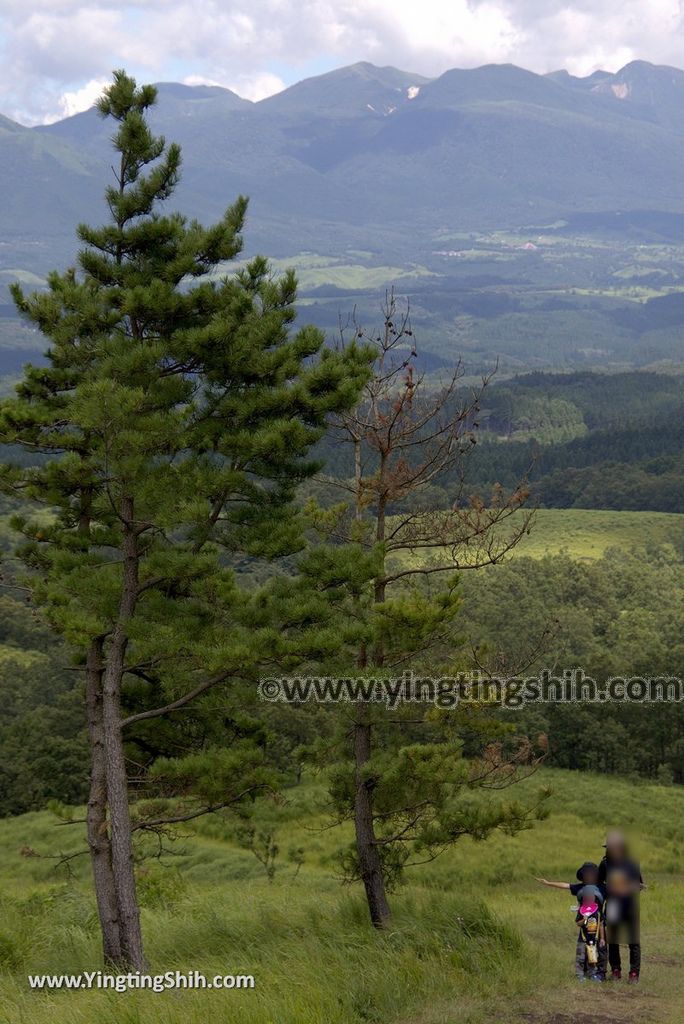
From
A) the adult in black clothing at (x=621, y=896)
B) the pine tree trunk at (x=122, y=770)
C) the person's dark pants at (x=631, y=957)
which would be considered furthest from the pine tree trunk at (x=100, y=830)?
the adult in black clothing at (x=621, y=896)

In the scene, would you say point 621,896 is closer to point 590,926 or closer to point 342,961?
point 590,926

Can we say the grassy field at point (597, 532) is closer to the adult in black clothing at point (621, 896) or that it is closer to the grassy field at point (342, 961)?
the grassy field at point (342, 961)

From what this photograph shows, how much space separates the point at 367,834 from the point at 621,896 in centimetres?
477

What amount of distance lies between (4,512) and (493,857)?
405 feet

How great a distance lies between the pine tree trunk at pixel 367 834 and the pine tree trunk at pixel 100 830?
3.53m

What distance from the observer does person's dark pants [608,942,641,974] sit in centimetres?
1114

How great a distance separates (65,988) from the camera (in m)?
12.2

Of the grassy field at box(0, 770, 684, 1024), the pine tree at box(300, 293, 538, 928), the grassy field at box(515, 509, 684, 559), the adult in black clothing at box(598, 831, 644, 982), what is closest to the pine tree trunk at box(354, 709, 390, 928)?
the pine tree at box(300, 293, 538, 928)

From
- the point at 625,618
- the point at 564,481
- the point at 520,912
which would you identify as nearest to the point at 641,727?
the point at 625,618

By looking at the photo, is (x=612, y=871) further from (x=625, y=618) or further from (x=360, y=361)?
(x=625, y=618)

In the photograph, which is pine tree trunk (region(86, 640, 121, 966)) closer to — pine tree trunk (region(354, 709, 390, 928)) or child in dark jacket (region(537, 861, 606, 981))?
pine tree trunk (region(354, 709, 390, 928))

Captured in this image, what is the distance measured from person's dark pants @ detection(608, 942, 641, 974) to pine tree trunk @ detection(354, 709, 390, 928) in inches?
148

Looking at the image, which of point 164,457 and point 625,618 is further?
point 625,618

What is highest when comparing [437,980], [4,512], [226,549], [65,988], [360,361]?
[360,361]
